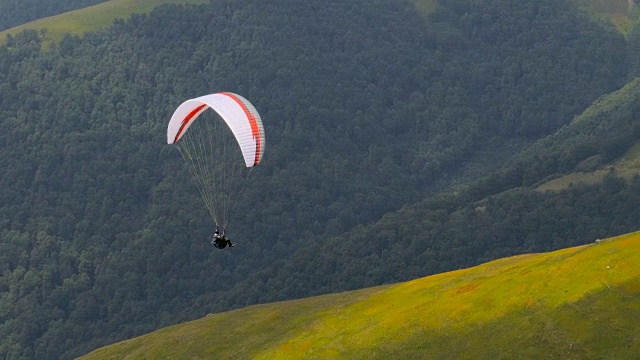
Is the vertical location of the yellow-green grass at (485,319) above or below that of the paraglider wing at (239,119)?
below

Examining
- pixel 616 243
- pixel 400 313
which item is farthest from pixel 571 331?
pixel 400 313

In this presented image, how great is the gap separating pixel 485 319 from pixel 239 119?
24.9m

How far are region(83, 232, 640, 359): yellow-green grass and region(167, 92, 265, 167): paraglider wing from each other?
778 inches

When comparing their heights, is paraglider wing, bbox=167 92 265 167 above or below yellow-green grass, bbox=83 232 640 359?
above

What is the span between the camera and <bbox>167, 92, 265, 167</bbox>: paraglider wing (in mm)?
86812

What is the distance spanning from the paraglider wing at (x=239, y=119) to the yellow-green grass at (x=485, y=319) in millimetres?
19749

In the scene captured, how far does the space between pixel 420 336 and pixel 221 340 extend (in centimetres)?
3428

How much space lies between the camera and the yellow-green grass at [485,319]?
261ft

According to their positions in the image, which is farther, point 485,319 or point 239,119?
point 239,119

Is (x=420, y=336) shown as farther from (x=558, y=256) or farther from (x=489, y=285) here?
(x=558, y=256)

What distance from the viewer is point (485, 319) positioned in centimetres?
8850

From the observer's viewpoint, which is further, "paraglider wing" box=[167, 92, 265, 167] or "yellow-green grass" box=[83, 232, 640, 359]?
"paraglider wing" box=[167, 92, 265, 167]

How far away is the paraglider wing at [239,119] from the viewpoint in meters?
86.8

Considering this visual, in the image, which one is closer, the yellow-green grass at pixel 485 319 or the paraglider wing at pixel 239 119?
the yellow-green grass at pixel 485 319
